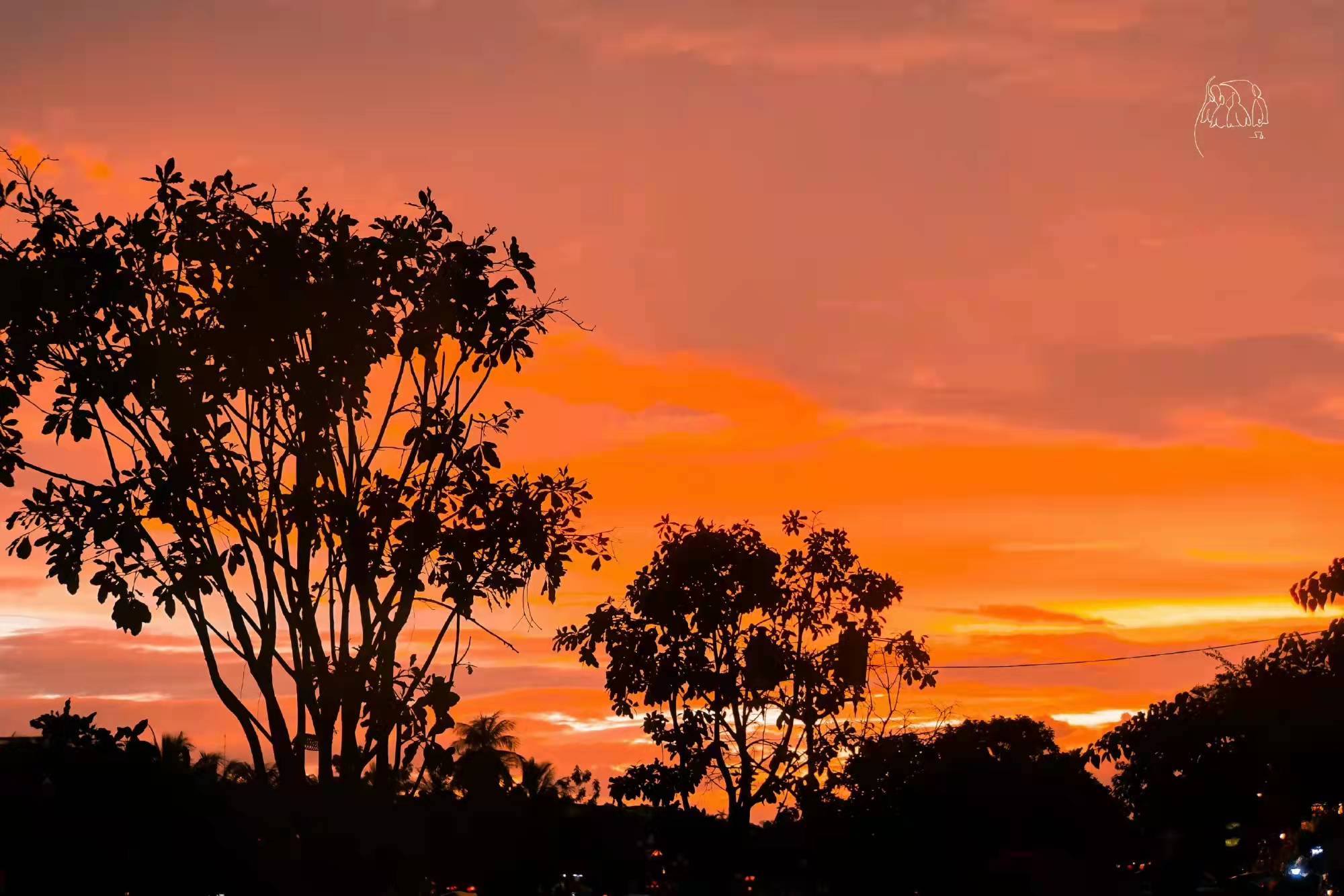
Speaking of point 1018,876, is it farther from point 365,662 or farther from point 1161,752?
point 365,662

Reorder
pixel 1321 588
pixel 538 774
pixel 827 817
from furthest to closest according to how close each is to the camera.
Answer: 1. pixel 538 774
2. pixel 827 817
3. pixel 1321 588

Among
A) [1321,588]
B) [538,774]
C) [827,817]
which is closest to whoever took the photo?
[1321,588]

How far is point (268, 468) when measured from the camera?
17.6 m

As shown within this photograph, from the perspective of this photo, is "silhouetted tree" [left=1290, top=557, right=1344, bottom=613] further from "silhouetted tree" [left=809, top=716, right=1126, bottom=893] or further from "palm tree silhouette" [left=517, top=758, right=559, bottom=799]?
"palm tree silhouette" [left=517, top=758, right=559, bottom=799]

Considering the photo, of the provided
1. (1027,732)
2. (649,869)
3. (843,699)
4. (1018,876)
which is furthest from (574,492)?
(1027,732)

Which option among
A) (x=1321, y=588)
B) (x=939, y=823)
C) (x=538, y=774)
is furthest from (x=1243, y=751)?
(x=538, y=774)

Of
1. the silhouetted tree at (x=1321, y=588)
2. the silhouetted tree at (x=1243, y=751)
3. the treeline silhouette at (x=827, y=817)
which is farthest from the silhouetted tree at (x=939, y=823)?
the silhouetted tree at (x=1321, y=588)

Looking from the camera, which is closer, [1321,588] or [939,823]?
[1321,588]

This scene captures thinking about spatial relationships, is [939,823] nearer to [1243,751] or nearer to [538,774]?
[1243,751]

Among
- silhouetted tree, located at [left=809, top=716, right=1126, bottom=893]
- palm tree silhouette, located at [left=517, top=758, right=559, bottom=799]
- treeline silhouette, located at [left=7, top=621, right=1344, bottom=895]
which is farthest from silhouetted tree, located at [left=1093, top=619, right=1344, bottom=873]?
palm tree silhouette, located at [left=517, top=758, right=559, bottom=799]

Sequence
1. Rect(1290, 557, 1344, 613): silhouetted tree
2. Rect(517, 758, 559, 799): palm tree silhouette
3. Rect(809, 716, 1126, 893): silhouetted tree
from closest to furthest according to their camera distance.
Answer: Rect(1290, 557, 1344, 613): silhouetted tree, Rect(809, 716, 1126, 893): silhouetted tree, Rect(517, 758, 559, 799): palm tree silhouette

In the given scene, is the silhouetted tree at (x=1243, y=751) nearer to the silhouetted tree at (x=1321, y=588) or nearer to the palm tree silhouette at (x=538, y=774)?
the silhouetted tree at (x=1321, y=588)

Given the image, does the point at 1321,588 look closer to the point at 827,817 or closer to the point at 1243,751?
the point at 1243,751

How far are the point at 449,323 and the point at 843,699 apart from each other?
72.2 feet
